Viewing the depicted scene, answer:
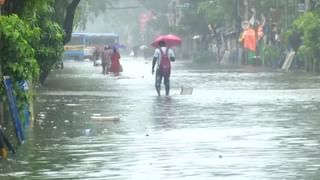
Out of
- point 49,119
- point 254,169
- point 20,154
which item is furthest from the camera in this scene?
point 49,119

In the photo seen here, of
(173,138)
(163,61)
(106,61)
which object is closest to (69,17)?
(163,61)

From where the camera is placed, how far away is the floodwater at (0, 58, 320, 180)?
13383 mm

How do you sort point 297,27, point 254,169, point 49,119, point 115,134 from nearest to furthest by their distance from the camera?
point 254,169
point 115,134
point 49,119
point 297,27

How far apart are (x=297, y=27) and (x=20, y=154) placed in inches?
1713

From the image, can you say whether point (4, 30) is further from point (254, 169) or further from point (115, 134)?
point (254, 169)

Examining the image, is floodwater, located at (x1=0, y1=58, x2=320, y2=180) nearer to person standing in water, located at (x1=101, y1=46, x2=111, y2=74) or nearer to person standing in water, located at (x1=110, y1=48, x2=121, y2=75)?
person standing in water, located at (x1=110, y1=48, x2=121, y2=75)

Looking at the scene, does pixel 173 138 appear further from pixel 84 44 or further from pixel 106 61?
pixel 84 44

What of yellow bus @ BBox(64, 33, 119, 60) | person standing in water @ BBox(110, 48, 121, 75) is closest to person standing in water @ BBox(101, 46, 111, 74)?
person standing in water @ BBox(110, 48, 121, 75)

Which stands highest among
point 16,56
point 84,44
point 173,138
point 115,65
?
point 16,56

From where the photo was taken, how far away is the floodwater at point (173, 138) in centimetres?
1338

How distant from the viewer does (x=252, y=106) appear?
83.9ft

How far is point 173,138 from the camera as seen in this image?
17.5 meters

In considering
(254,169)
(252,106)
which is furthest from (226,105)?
(254,169)

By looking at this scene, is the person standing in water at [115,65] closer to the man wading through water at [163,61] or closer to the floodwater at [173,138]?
the man wading through water at [163,61]
